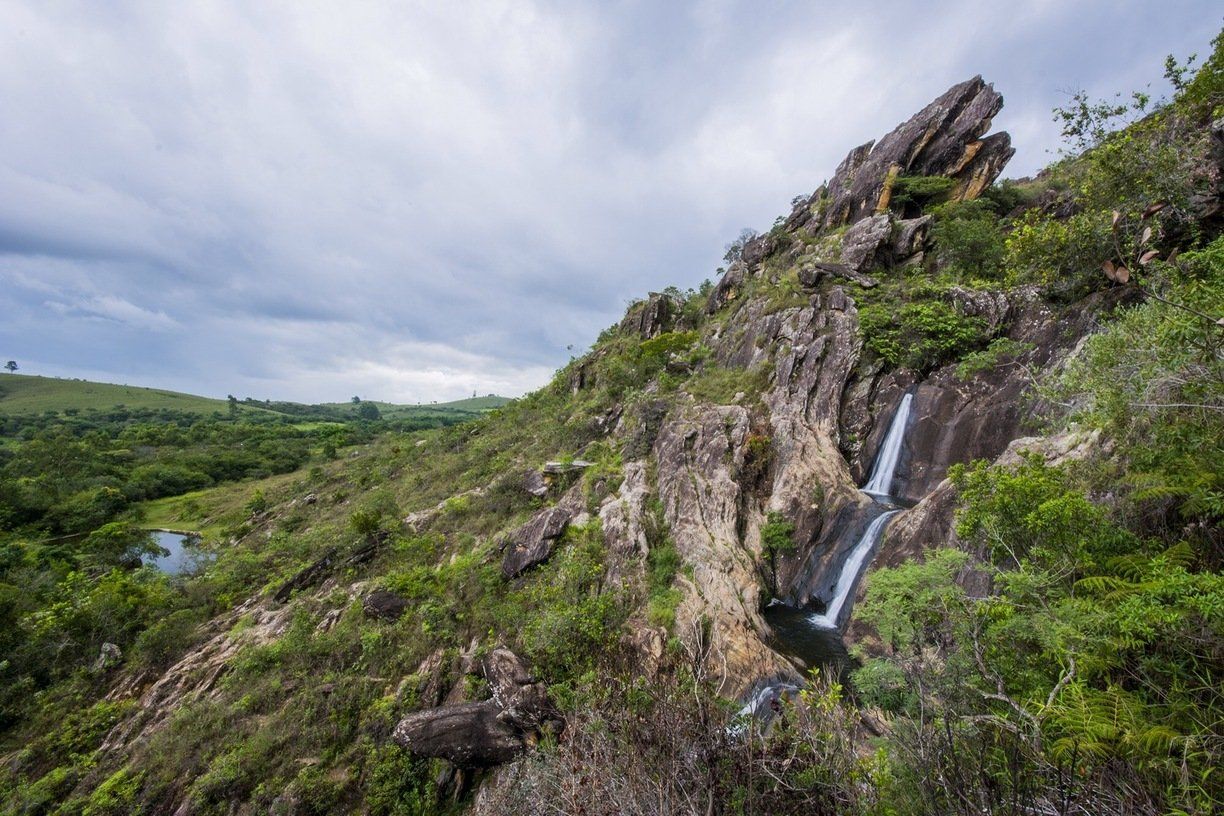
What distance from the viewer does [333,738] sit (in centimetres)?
1016

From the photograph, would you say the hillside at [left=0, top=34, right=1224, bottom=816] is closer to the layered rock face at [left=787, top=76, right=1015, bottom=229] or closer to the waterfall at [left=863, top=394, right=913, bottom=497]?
the waterfall at [left=863, top=394, right=913, bottom=497]

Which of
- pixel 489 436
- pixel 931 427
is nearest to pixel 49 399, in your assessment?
pixel 489 436

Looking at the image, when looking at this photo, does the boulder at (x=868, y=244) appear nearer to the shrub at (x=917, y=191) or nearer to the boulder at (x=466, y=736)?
the shrub at (x=917, y=191)

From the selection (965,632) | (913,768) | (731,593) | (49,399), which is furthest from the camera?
(49,399)

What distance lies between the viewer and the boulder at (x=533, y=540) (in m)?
14.5

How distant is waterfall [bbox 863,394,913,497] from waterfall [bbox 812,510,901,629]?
2999 millimetres

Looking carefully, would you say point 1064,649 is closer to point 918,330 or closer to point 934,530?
point 934,530

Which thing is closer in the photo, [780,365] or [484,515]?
[484,515]

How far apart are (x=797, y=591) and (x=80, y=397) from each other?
208 m

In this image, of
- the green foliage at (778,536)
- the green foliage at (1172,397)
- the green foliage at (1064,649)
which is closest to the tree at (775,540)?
the green foliage at (778,536)

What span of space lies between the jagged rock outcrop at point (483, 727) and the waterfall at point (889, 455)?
14.8 m

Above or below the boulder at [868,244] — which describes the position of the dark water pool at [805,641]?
below

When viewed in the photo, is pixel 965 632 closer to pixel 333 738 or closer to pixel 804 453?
pixel 804 453

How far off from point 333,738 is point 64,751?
8.38m
